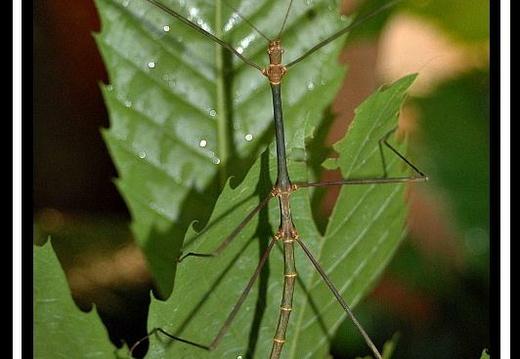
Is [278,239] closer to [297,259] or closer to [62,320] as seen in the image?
[297,259]
